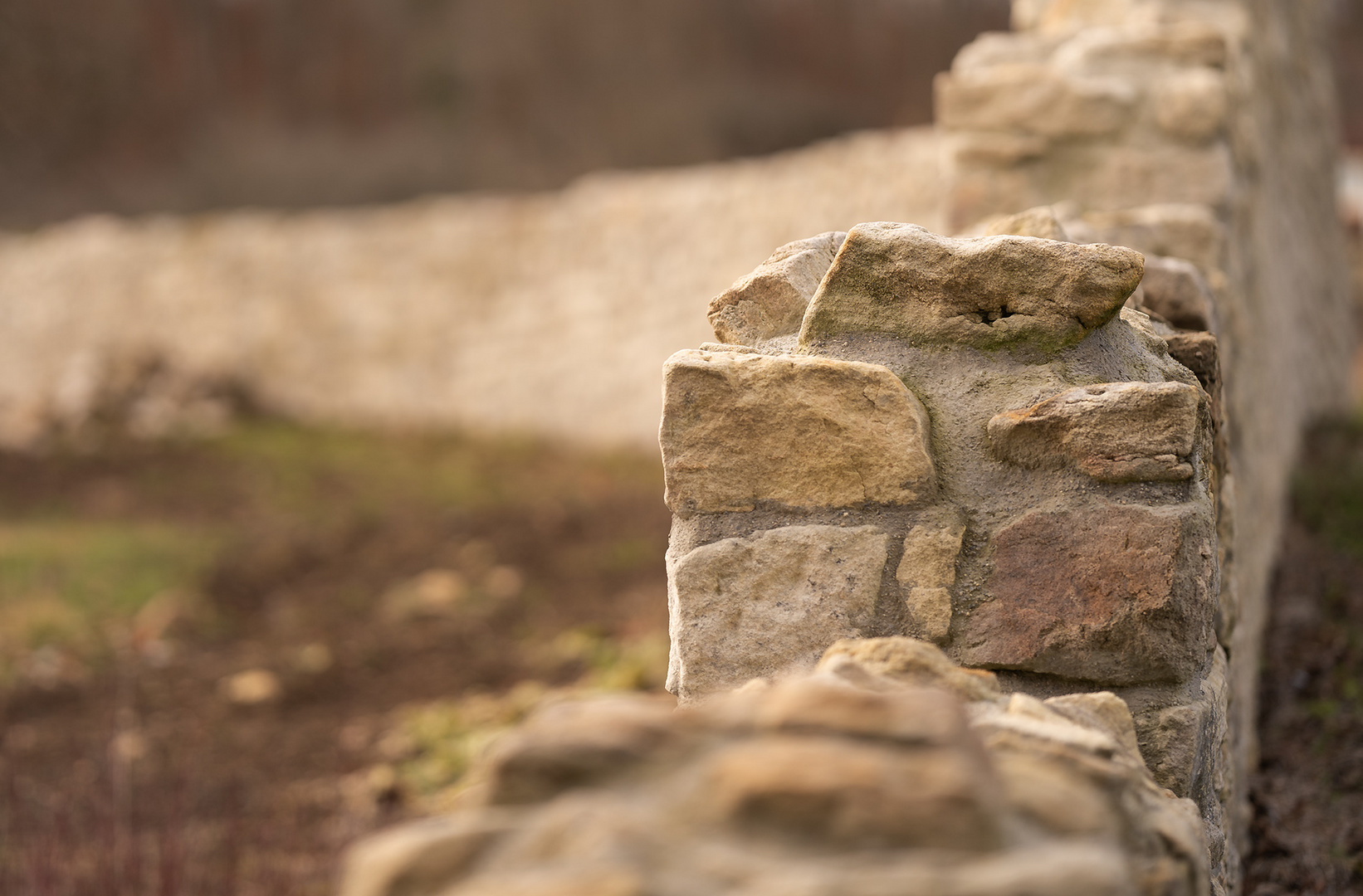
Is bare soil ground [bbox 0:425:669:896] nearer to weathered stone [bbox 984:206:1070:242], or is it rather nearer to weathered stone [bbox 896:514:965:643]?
weathered stone [bbox 896:514:965:643]

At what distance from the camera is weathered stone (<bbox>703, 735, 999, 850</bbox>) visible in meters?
0.83

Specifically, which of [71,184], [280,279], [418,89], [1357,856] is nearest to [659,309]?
[280,279]

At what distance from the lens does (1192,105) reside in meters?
3.03

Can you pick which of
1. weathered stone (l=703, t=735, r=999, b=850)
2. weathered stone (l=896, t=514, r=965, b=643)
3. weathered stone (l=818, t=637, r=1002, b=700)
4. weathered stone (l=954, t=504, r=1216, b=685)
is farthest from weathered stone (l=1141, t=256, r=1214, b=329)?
weathered stone (l=703, t=735, r=999, b=850)

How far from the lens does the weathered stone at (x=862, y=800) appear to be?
83 cm

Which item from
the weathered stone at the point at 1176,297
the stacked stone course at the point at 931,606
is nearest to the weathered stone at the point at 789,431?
the stacked stone course at the point at 931,606

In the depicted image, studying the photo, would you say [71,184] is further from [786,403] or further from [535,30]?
[786,403]

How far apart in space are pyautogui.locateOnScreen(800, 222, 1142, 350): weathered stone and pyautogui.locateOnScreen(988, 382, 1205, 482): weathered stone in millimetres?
137

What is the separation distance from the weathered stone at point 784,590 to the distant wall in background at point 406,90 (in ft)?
47.3

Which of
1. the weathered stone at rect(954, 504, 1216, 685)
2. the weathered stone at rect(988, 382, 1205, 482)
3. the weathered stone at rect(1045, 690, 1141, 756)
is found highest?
the weathered stone at rect(988, 382, 1205, 482)

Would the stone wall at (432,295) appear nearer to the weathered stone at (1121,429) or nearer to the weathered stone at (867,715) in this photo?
the weathered stone at (1121,429)

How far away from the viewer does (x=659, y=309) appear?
29.8 ft

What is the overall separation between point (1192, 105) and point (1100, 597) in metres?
2.12

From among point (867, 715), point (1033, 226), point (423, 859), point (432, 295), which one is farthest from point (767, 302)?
point (432, 295)
